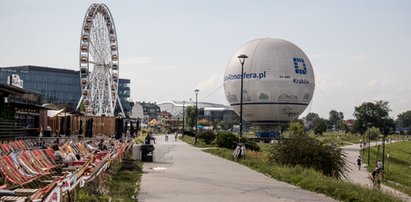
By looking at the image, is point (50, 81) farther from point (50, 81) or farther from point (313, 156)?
point (313, 156)

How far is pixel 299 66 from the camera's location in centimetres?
8700

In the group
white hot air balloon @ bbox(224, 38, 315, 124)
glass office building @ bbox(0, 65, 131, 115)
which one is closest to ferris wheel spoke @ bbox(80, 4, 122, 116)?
white hot air balloon @ bbox(224, 38, 315, 124)

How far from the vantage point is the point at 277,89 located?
83.4m

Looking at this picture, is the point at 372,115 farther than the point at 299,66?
Yes

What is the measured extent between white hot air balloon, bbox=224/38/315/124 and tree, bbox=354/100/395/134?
7281 cm

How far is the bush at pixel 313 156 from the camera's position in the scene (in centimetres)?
2361

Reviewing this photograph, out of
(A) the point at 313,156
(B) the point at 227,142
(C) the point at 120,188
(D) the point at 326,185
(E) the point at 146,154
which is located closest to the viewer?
(C) the point at 120,188

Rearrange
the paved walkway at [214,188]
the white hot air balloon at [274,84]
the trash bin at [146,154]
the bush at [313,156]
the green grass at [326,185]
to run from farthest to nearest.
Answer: the white hot air balloon at [274,84], the trash bin at [146,154], the bush at [313,156], the green grass at [326,185], the paved walkway at [214,188]

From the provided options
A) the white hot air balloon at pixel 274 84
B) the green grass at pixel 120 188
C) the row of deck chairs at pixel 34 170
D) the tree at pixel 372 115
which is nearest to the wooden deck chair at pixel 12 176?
the row of deck chairs at pixel 34 170

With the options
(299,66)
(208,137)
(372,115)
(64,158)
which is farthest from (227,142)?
(372,115)

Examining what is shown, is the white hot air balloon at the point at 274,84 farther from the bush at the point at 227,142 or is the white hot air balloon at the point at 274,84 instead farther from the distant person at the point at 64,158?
the distant person at the point at 64,158

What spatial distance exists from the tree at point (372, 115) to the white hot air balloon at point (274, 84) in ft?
239

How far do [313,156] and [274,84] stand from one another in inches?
2372

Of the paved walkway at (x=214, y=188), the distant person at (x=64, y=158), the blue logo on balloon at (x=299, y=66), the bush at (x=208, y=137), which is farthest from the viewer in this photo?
the blue logo on balloon at (x=299, y=66)
